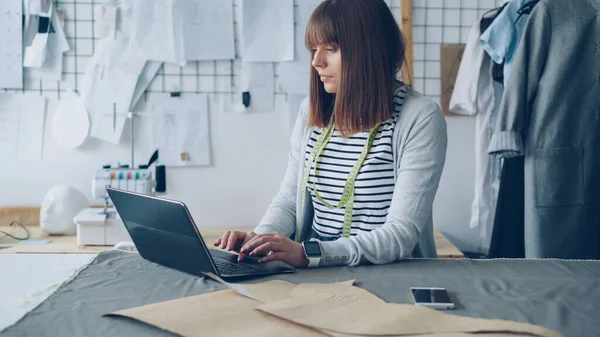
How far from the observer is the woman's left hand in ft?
4.12

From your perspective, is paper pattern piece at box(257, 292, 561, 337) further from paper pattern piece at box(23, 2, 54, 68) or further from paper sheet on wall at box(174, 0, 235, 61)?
paper pattern piece at box(23, 2, 54, 68)

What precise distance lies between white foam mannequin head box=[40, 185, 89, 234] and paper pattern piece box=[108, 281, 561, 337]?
1.48m

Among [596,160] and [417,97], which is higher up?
[417,97]

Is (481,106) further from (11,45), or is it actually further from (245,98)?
(11,45)

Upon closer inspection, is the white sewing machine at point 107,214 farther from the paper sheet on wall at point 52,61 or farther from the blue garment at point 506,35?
the blue garment at point 506,35

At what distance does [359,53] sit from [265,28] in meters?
1.06

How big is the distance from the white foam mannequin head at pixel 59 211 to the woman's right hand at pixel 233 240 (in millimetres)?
1178

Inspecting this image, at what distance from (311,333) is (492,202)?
1753 mm

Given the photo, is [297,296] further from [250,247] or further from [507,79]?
[507,79]

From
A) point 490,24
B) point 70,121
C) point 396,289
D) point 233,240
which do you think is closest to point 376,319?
point 396,289

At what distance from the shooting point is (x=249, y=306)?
0.96m

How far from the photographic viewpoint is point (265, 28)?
2.52 metres

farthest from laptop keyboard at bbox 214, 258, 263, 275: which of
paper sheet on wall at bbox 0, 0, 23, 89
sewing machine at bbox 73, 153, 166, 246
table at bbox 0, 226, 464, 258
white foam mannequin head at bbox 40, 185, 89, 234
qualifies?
paper sheet on wall at bbox 0, 0, 23, 89

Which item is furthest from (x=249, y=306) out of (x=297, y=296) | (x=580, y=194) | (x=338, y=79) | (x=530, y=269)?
(x=580, y=194)
